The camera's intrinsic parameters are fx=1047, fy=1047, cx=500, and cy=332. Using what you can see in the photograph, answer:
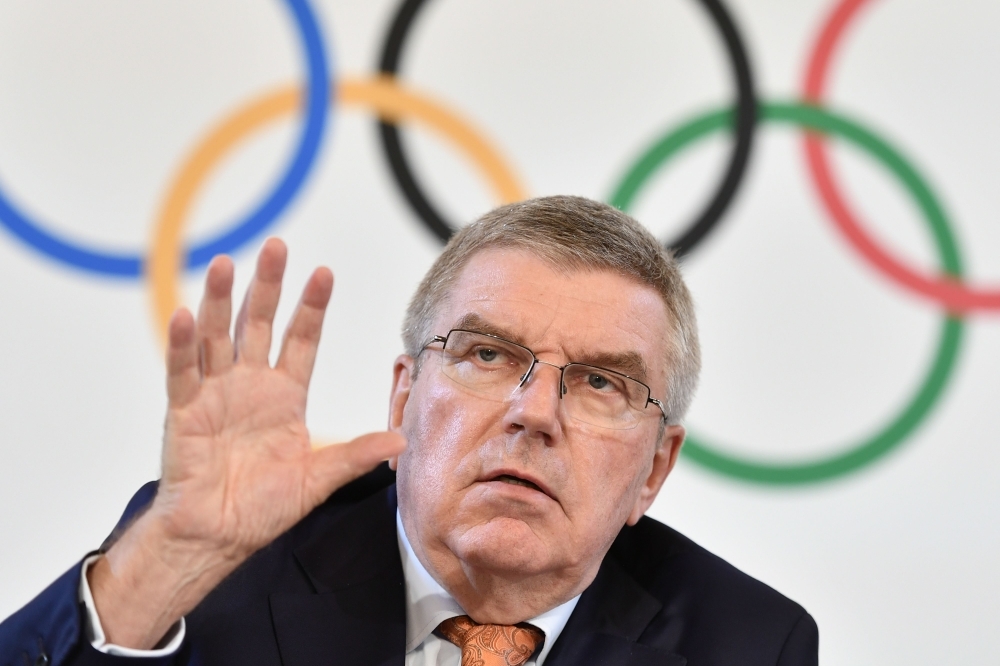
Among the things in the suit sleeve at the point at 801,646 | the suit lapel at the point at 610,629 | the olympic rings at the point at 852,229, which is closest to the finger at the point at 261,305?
the suit lapel at the point at 610,629

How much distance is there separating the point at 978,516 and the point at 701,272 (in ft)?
4.24

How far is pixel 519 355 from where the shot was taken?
195 centimetres

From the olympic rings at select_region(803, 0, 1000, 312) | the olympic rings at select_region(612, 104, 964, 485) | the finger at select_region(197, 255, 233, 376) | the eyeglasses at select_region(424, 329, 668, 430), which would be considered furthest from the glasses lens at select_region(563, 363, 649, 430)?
the olympic rings at select_region(803, 0, 1000, 312)

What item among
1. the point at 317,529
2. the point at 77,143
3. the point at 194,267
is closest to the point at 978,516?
the point at 317,529

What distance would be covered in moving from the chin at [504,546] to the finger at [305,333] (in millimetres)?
395

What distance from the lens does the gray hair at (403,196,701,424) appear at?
2.04m

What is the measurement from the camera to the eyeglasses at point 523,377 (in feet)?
6.31

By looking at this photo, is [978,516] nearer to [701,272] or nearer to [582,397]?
A: [701,272]

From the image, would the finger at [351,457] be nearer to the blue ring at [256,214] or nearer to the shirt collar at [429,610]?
the shirt collar at [429,610]

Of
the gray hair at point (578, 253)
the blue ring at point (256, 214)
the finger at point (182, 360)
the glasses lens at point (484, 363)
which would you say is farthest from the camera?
the blue ring at point (256, 214)

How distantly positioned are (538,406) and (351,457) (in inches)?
13.9

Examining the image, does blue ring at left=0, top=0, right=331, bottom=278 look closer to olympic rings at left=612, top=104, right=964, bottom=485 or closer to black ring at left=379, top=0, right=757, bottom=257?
black ring at left=379, top=0, right=757, bottom=257

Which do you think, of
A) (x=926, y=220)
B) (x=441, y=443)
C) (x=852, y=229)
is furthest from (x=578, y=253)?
(x=926, y=220)

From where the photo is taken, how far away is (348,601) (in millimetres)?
1968
